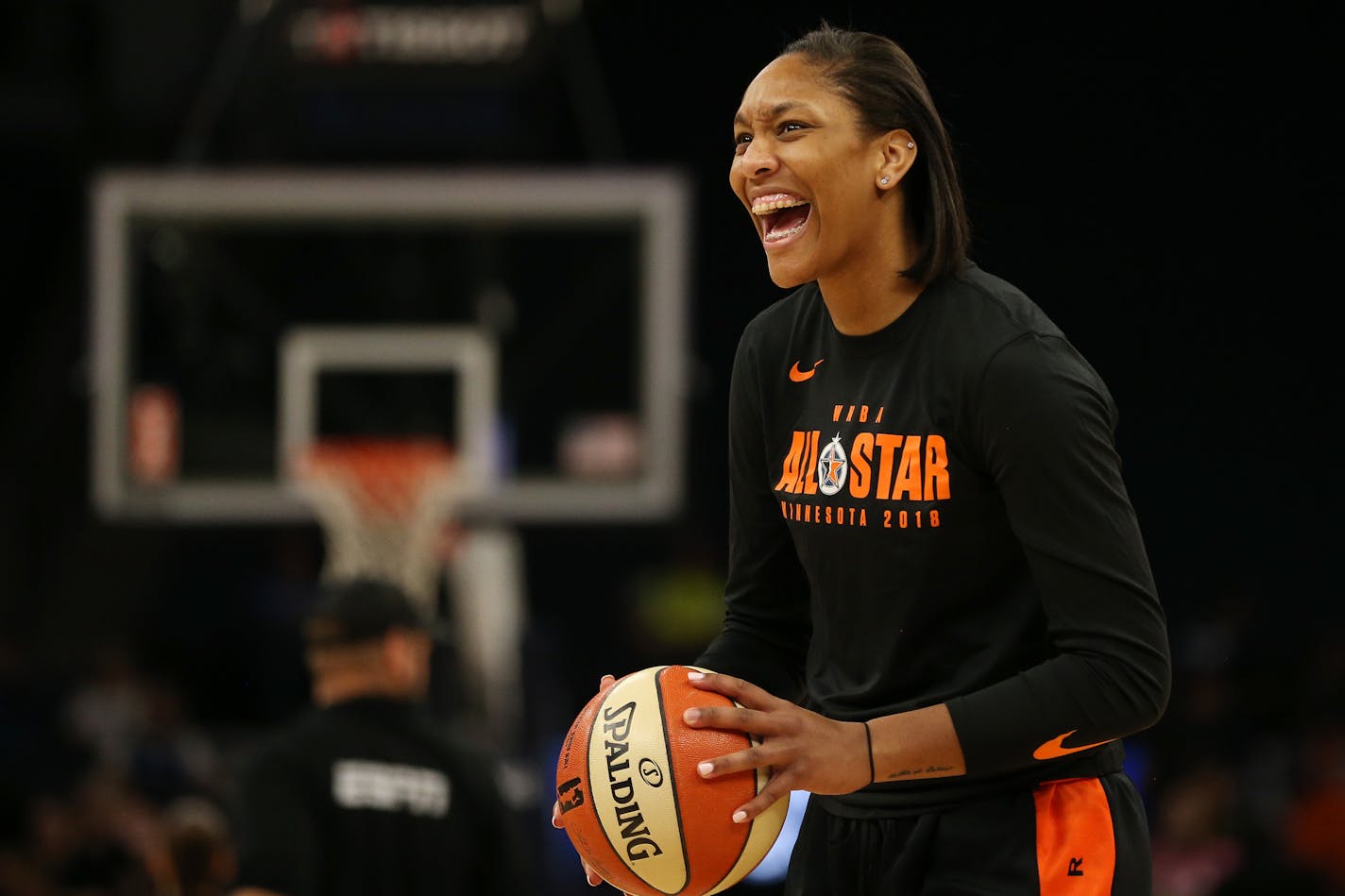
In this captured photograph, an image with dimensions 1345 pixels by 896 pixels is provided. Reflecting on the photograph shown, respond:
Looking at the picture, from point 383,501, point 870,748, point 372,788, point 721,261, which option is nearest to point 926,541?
point 870,748

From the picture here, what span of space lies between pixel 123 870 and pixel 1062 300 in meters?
7.11

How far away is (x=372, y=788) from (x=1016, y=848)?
97.6 inches

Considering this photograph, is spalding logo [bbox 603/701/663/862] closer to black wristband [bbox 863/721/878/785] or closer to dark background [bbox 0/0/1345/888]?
black wristband [bbox 863/721/878/785]

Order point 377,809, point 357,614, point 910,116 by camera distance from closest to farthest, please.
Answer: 1. point 910,116
2. point 377,809
3. point 357,614

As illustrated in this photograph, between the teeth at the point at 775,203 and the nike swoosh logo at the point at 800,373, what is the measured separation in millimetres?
243

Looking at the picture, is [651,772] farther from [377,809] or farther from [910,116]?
[377,809]

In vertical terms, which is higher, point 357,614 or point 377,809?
point 357,614

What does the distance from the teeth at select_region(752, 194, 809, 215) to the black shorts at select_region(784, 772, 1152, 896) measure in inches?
33.5

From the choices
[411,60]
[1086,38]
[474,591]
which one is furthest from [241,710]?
[1086,38]

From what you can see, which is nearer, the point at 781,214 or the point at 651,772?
the point at 651,772

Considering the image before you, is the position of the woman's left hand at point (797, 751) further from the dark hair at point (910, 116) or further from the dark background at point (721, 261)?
the dark background at point (721, 261)

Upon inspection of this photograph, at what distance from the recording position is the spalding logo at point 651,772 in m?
2.47

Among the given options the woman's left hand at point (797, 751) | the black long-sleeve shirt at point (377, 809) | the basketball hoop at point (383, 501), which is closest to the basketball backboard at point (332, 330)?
the basketball hoop at point (383, 501)

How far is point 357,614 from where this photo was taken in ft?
15.4
